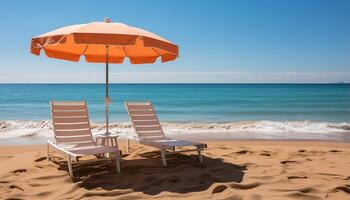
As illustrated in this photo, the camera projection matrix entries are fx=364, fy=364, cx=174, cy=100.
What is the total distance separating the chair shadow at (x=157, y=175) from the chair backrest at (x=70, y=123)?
1.32ft

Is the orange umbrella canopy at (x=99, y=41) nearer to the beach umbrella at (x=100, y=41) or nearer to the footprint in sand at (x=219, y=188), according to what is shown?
the beach umbrella at (x=100, y=41)

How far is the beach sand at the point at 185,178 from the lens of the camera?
156 inches

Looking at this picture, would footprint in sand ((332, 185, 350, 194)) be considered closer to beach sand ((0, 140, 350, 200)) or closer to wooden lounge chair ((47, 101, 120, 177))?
beach sand ((0, 140, 350, 200))

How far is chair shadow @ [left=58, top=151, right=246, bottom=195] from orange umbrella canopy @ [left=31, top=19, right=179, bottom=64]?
65.6 inches

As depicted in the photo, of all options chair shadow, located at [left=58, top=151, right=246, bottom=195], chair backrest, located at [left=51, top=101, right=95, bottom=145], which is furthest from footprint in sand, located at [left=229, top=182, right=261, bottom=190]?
chair backrest, located at [left=51, top=101, right=95, bottom=145]

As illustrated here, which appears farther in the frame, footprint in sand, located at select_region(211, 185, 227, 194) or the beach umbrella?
the beach umbrella

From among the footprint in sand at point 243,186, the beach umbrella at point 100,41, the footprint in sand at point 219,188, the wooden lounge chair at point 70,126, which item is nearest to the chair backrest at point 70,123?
the wooden lounge chair at point 70,126

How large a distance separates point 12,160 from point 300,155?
15.8ft

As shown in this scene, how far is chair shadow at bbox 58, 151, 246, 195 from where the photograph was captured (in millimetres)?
Result: 4258

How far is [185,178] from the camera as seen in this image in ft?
15.2

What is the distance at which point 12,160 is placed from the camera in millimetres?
5812

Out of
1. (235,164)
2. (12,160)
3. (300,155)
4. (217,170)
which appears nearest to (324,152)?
(300,155)

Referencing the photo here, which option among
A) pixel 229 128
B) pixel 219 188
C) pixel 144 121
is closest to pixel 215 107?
pixel 229 128

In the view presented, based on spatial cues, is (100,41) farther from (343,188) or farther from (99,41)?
(343,188)
